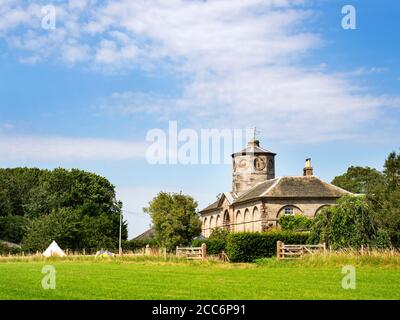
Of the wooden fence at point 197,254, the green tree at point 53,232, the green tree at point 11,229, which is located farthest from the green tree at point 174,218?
the green tree at point 11,229

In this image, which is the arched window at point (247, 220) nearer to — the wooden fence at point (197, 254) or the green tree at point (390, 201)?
the green tree at point (390, 201)

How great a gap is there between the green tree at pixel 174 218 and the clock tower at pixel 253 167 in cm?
1618

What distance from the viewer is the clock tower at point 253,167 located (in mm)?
72062

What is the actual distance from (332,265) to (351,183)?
62.0 m

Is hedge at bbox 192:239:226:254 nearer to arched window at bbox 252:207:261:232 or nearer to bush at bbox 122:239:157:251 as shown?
arched window at bbox 252:207:261:232

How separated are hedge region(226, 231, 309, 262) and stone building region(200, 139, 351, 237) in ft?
55.1

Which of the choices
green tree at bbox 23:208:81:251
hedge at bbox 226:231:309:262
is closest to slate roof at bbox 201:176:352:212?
hedge at bbox 226:231:309:262

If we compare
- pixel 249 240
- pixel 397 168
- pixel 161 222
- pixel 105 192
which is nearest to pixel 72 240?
pixel 161 222

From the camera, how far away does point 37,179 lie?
299 ft

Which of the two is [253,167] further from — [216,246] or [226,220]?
[216,246]

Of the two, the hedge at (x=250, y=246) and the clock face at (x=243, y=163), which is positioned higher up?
the clock face at (x=243, y=163)

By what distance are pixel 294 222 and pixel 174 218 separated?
10.8 metres

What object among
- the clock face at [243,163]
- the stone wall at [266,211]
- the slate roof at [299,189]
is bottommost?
the stone wall at [266,211]
